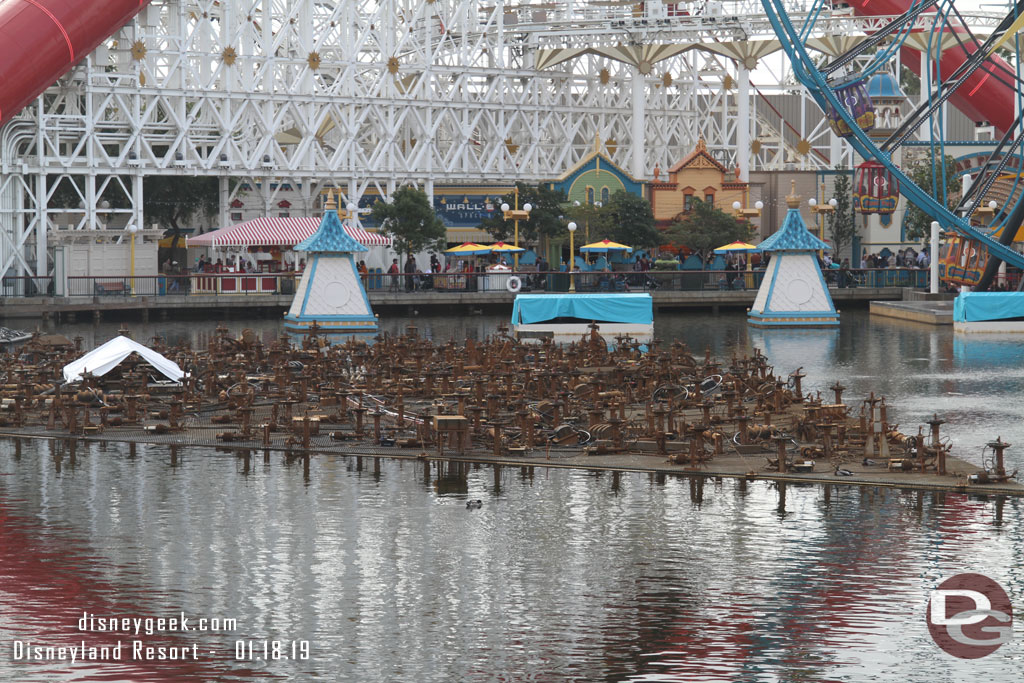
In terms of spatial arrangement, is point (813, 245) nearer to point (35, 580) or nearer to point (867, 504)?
point (867, 504)

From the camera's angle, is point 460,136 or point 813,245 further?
point 460,136

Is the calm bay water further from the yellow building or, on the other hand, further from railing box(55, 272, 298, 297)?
the yellow building

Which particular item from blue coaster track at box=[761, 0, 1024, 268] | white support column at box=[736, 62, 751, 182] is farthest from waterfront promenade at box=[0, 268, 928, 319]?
white support column at box=[736, 62, 751, 182]

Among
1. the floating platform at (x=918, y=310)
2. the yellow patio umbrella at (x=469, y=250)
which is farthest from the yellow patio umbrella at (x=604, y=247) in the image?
the floating platform at (x=918, y=310)

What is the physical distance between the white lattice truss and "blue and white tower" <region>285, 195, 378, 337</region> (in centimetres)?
1445

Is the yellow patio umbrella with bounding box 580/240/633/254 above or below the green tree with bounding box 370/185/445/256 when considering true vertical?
below

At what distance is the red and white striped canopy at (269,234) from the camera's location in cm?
6856

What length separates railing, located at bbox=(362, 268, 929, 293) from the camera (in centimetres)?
6594

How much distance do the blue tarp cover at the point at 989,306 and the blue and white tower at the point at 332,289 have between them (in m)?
18.8

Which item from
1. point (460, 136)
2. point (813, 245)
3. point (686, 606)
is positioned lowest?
point (686, 606)

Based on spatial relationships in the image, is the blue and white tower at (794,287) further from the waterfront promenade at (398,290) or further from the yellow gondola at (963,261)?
the waterfront promenade at (398,290)

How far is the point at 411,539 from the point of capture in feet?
70.7

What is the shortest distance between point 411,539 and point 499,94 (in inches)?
2429

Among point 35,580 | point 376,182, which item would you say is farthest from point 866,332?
point 35,580
